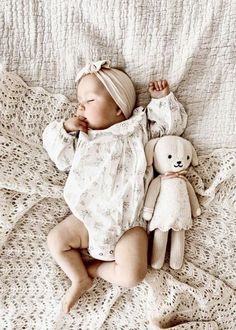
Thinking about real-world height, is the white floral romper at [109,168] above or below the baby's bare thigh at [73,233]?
above

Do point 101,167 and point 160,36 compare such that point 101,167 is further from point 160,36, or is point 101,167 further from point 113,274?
point 160,36

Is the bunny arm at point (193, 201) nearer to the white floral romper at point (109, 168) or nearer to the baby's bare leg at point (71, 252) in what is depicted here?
the white floral romper at point (109, 168)

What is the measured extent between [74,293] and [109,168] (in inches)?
12.7

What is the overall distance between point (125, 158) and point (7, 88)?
1.16ft

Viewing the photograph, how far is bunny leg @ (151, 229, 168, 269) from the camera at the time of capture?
58.2 inches

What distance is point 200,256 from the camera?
60.2 inches

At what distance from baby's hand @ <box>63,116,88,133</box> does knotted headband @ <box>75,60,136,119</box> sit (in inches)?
3.8

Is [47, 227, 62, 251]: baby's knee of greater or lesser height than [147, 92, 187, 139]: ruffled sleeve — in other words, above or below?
below

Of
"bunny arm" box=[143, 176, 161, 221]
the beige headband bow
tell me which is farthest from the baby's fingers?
"bunny arm" box=[143, 176, 161, 221]

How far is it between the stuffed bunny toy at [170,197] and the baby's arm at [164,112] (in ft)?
0.11

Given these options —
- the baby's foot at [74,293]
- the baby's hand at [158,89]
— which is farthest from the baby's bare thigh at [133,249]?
the baby's hand at [158,89]

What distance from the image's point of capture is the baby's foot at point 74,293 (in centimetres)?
150

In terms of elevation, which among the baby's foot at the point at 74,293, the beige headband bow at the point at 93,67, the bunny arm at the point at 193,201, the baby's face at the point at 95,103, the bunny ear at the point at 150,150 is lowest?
the baby's foot at the point at 74,293

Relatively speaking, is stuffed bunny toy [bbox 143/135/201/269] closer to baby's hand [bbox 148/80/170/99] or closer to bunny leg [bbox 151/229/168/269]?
bunny leg [bbox 151/229/168/269]
